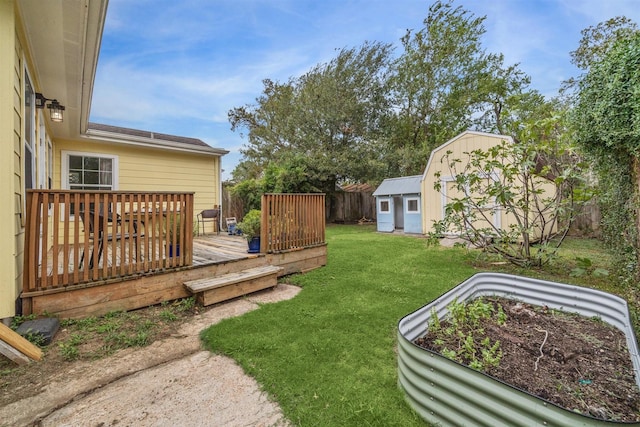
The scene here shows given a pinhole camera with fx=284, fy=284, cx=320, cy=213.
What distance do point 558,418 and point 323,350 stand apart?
158cm

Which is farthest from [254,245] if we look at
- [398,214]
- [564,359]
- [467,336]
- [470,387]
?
[398,214]

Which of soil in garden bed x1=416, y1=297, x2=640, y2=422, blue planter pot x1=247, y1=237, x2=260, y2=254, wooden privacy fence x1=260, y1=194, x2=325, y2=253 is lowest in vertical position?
soil in garden bed x1=416, y1=297, x2=640, y2=422

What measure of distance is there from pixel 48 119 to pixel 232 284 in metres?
4.69

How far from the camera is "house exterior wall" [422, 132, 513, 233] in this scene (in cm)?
824

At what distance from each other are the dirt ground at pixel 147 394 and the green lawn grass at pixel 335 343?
→ 15 cm

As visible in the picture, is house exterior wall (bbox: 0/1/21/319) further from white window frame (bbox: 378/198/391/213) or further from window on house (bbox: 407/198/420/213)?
white window frame (bbox: 378/198/391/213)

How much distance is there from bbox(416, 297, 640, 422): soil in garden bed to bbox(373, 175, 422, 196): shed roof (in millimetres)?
7937

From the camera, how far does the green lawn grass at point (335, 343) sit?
173 cm

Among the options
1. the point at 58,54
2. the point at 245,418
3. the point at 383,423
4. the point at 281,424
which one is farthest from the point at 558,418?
the point at 58,54

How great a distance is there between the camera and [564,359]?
1854 mm

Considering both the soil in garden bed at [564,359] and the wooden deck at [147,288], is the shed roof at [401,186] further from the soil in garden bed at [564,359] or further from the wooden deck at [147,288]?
the soil in garden bed at [564,359]

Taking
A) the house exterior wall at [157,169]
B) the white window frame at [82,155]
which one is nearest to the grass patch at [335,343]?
the house exterior wall at [157,169]

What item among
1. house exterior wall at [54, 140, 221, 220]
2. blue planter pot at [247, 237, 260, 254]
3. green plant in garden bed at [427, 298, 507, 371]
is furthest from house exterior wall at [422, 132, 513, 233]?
house exterior wall at [54, 140, 221, 220]

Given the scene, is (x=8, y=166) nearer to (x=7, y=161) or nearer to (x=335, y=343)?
(x=7, y=161)
